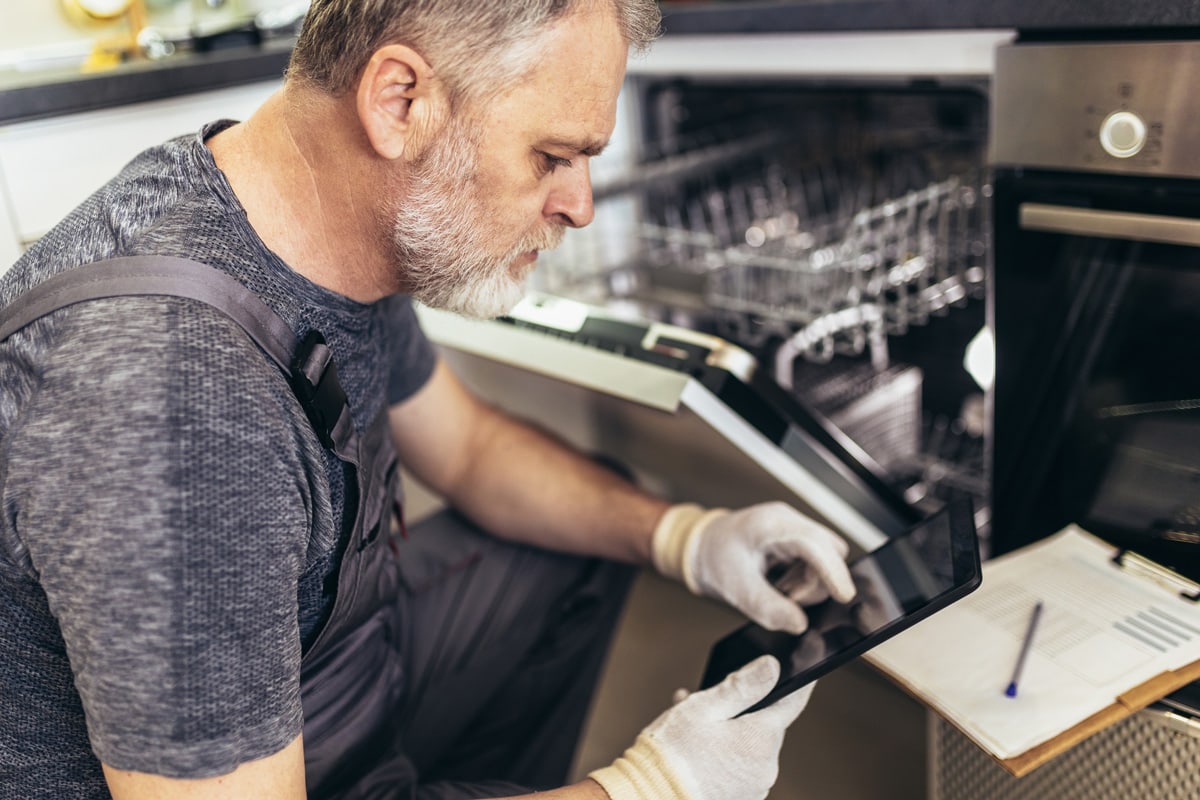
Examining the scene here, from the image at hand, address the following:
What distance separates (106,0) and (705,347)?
4.88 feet

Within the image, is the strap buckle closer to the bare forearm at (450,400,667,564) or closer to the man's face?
the man's face

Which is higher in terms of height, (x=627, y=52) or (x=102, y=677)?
(x=627, y=52)

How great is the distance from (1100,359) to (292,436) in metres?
0.84

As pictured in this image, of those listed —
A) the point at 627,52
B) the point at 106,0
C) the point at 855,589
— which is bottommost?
the point at 855,589

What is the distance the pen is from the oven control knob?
43 centimetres

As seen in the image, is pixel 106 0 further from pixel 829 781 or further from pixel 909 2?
pixel 829 781

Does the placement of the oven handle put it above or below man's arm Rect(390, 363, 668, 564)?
above

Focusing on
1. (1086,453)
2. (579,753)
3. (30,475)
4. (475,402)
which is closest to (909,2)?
(1086,453)

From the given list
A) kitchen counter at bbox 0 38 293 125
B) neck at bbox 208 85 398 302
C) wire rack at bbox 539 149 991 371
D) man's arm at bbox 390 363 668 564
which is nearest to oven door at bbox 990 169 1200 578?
wire rack at bbox 539 149 991 371

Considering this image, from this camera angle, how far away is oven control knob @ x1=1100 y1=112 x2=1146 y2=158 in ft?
3.18

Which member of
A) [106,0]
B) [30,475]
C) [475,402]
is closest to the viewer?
[30,475]

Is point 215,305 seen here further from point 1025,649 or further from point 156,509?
point 1025,649

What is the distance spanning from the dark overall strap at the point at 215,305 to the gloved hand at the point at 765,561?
437mm

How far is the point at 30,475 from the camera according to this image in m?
0.67
